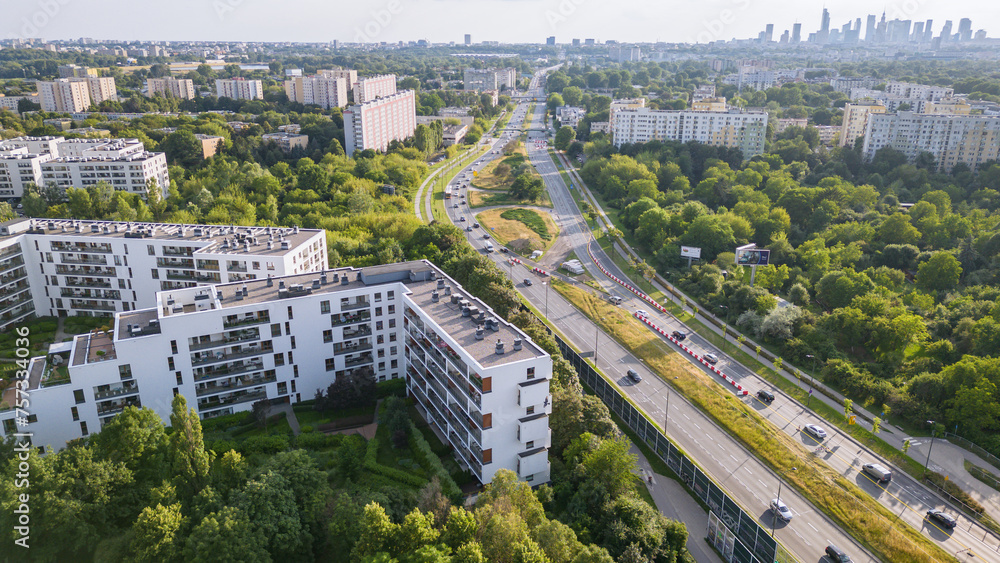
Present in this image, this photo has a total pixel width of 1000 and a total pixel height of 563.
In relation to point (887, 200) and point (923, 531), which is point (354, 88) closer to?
point (887, 200)

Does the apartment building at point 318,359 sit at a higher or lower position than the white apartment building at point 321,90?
lower

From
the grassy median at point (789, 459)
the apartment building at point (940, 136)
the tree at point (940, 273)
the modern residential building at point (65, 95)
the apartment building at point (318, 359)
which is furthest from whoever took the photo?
the modern residential building at point (65, 95)

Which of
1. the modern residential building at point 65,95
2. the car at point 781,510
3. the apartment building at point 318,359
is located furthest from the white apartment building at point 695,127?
the modern residential building at point 65,95

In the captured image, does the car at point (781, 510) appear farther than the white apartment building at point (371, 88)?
No

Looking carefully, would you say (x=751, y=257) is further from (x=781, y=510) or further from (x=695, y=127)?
(x=695, y=127)

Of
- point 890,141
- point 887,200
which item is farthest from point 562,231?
point 890,141

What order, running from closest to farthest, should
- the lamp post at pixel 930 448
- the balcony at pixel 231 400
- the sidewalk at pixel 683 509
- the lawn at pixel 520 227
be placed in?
the sidewalk at pixel 683 509, the balcony at pixel 231 400, the lamp post at pixel 930 448, the lawn at pixel 520 227

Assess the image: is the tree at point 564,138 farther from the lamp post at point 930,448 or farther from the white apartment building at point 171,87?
the lamp post at point 930,448
